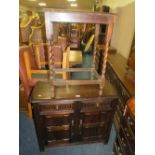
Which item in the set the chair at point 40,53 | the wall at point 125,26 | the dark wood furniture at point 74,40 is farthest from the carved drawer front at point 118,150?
the dark wood furniture at point 74,40

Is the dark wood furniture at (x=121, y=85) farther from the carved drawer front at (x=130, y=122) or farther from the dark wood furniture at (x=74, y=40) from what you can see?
the dark wood furniture at (x=74, y=40)

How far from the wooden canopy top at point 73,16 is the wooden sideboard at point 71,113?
0.70 m

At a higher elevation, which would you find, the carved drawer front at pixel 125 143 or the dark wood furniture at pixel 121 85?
the dark wood furniture at pixel 121 85

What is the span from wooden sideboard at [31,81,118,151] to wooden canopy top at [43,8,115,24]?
2.29 ft

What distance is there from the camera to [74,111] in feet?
4.58

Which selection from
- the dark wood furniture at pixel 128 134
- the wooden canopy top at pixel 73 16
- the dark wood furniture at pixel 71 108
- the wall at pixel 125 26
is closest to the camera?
the wooden canopy top at pixel 73 16

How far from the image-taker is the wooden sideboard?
134cm

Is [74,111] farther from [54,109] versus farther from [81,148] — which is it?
[81,148]

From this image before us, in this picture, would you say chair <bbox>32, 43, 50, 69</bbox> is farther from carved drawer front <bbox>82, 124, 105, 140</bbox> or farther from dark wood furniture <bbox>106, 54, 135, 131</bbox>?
carved drawer front <bbox>82, 124, 105, 140</bbox>

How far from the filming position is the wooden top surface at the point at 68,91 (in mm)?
1342

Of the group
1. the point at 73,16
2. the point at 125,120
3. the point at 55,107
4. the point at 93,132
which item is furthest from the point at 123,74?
the point at 73,16

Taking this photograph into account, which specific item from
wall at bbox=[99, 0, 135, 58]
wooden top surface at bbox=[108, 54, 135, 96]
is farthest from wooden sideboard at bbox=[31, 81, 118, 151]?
wall at bbox=[99, 0, 135, 58]
